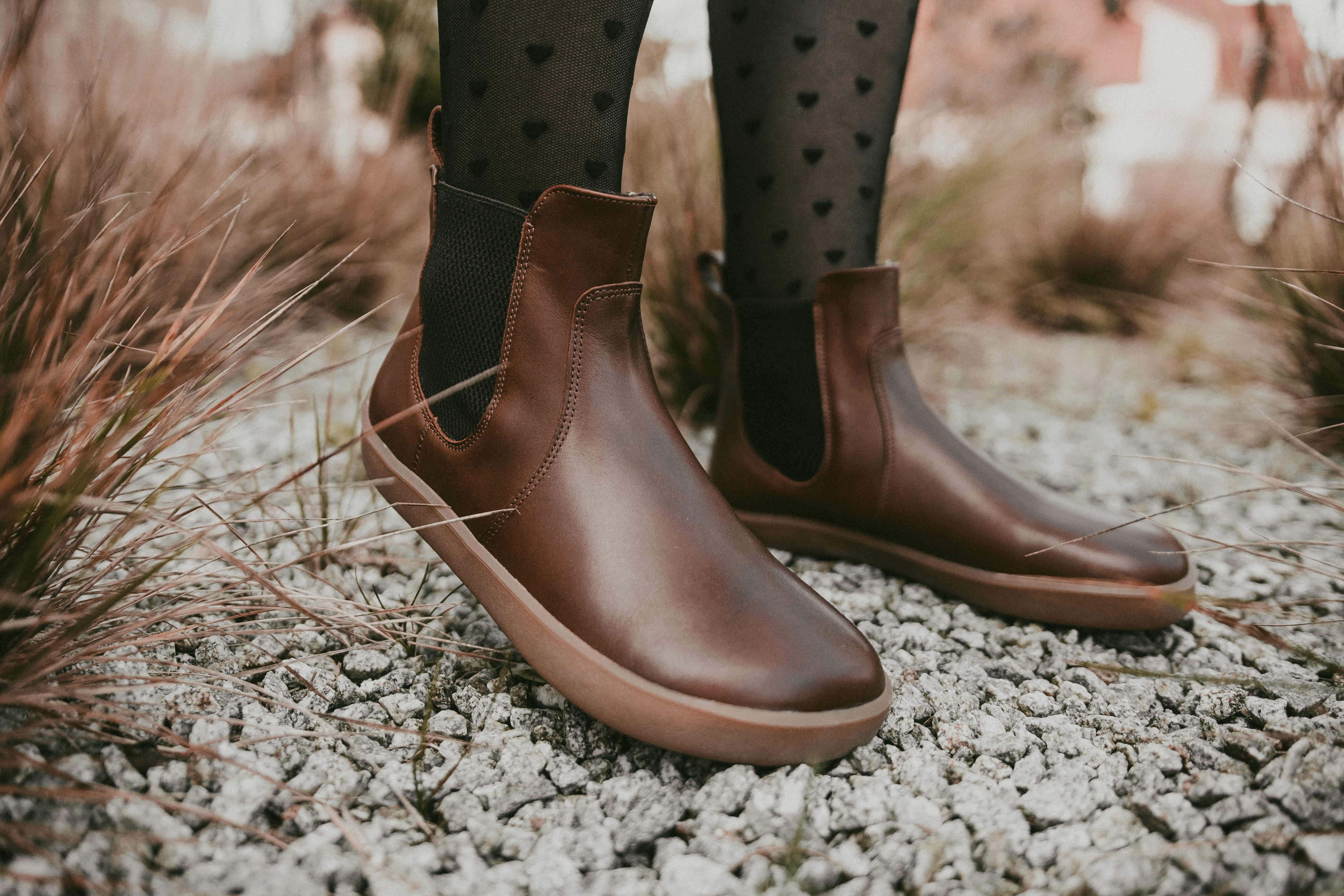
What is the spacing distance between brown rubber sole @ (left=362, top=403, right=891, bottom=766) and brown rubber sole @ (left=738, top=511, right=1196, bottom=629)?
336 millimetres

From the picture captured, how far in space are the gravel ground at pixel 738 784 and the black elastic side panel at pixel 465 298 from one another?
0.24m

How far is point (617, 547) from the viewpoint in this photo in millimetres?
770

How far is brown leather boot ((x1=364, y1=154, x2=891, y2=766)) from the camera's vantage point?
0.70 metres

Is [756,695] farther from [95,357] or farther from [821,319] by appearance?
[95,357]

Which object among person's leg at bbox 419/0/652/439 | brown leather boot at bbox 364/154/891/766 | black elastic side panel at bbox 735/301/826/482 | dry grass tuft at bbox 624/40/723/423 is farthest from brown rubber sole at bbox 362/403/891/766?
dry grass tuft at bbox 624/40/723/423

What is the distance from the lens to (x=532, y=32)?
0.80 metres

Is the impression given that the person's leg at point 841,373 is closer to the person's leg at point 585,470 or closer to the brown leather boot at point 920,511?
the brown leather boot at point 920,511

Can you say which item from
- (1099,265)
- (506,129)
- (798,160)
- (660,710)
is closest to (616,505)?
(660,710)

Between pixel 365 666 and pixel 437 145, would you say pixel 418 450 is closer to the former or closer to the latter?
pixel 365 666

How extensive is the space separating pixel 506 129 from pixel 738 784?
694mm

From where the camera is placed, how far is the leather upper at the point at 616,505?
0.72 metres

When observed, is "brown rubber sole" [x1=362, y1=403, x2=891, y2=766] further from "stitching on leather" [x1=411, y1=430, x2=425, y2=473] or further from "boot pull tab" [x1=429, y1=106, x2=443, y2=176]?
"boot pull tab" [x1=429, y1=106, x2=443, y2=176]

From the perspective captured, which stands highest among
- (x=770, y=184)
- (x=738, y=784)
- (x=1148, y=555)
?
(x=770, y=184)

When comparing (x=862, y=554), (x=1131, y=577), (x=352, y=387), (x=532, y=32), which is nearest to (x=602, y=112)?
(x=532, y=32)
